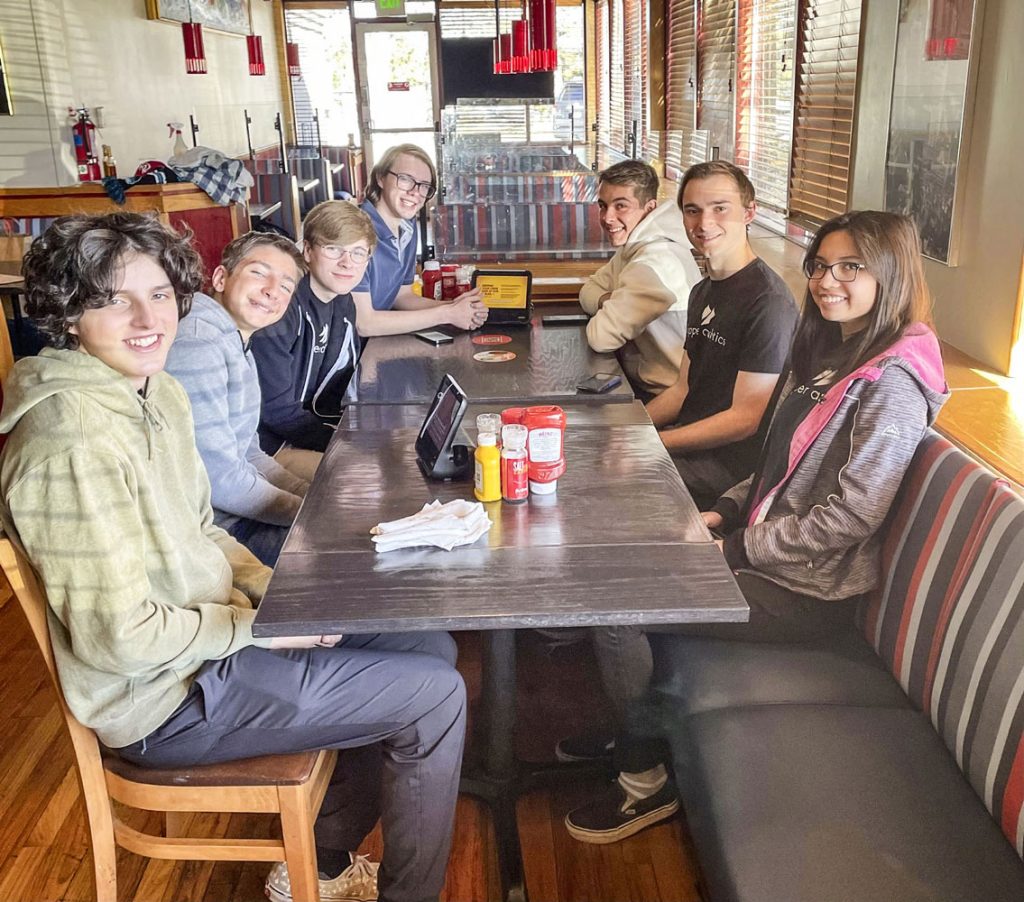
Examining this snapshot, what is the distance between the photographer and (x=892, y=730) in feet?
5.50

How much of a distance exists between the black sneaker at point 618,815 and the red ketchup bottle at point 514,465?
2.43 feet

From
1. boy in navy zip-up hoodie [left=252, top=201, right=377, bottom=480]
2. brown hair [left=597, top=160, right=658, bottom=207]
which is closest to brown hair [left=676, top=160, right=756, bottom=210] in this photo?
brown hair [left=597, top=160, right=658, bottom=207]

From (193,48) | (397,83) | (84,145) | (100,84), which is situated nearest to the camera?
(84,145)

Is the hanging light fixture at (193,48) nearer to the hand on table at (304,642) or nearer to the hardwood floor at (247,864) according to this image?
the hardwood floor at (247,864)

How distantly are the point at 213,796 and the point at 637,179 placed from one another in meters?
2.44

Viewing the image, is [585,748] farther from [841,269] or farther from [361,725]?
[841,269]

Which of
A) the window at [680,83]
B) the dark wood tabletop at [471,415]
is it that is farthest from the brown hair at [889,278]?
the window at [680,83]

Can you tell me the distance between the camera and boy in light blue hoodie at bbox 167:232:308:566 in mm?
Answer: 2072

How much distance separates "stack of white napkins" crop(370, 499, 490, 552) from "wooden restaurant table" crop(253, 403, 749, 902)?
0.06 ft

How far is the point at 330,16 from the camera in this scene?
1139 centimetres

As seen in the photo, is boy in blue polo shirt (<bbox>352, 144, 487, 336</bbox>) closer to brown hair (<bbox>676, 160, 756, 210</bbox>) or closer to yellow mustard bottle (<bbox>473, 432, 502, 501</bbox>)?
brown hair (<bbox>676, 160, 756, 210</bbox>)

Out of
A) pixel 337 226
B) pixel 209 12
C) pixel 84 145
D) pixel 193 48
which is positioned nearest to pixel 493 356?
pixel 337 226

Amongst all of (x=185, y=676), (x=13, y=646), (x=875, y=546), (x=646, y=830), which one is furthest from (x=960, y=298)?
(x=13, y=646)

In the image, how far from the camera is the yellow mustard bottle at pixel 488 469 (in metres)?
1.79
